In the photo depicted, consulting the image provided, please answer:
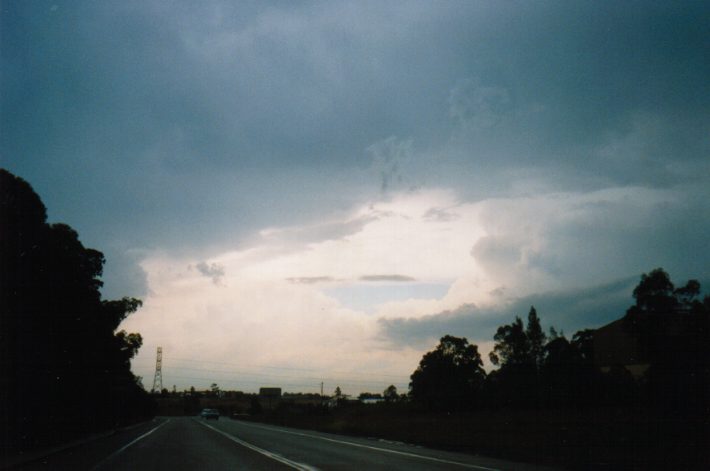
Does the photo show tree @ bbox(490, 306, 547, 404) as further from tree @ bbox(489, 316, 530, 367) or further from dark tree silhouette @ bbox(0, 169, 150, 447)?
dark tree silhouette @ bbox(0, 169, 150, 447)

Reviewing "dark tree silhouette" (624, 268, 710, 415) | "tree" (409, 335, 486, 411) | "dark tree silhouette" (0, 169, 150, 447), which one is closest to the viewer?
"dark tree silhouette" (0, 169, 150, 447)

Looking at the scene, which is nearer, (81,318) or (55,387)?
(55,387)

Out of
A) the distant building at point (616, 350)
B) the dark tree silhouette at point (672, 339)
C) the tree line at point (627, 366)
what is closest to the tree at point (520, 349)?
the tree line at point (627, 366)

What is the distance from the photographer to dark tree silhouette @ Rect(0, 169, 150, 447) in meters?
24.4

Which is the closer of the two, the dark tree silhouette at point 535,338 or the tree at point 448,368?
the dark tree silhouette at point 535,338

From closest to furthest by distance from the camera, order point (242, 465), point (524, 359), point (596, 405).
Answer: point (242, 465)
point (596, 405)
point (524, 359)

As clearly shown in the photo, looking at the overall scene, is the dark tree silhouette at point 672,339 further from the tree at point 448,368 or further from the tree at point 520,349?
the tree at point 448,368

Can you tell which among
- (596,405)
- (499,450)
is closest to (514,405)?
(596,405)

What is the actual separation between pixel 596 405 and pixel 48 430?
46.7 m

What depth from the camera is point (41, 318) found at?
27.2 metres

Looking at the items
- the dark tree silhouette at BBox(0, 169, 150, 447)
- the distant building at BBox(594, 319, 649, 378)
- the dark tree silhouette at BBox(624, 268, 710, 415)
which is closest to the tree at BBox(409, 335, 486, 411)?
the distant building at BBox(594, 319, 649, 378)

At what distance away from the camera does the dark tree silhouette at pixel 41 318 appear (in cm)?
2439

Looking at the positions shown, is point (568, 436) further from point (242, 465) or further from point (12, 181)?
point (12, 181)

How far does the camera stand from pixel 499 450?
22.5 metres
